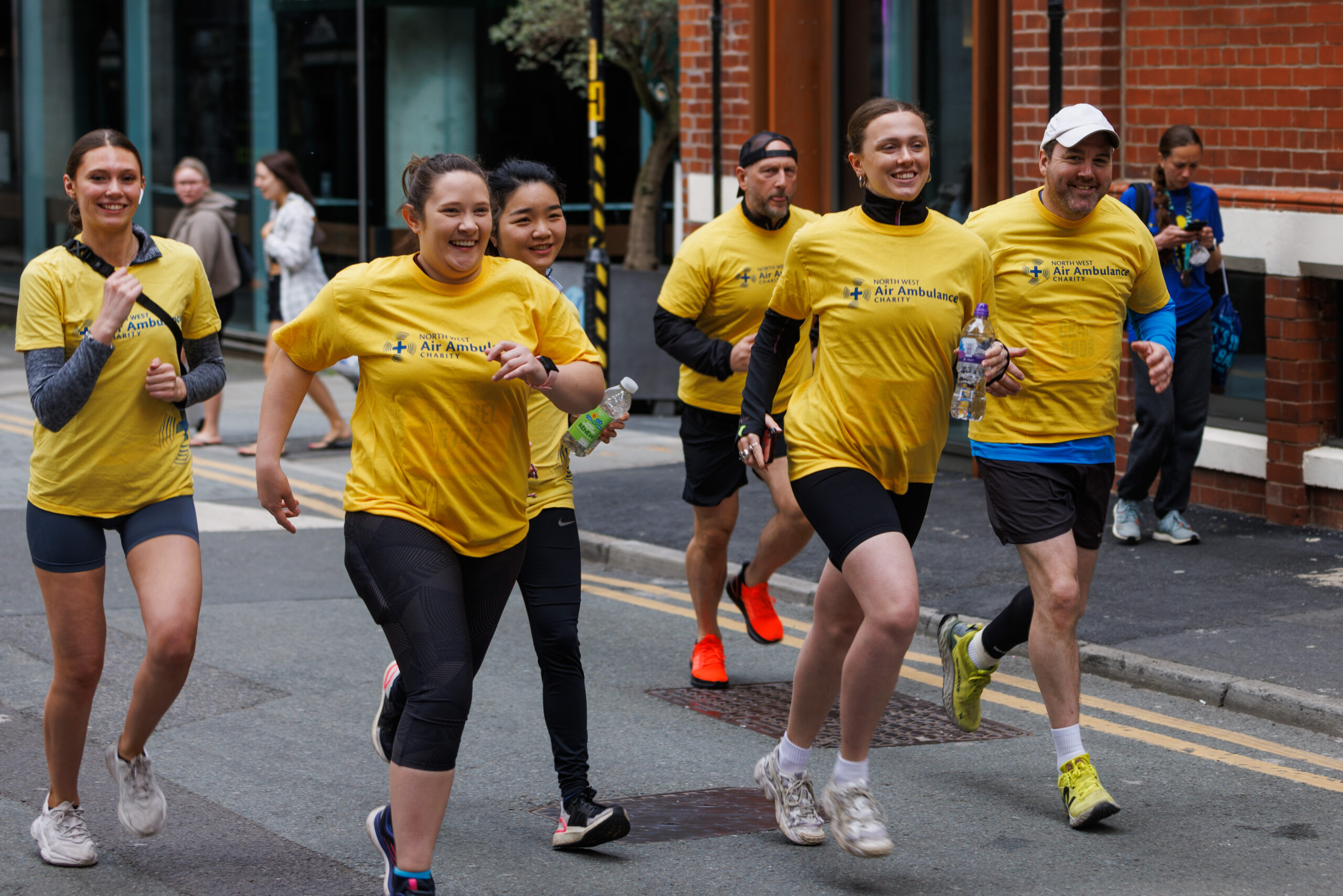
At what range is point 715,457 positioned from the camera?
6895 millimetres

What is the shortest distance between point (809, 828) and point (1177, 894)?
1.01 meters

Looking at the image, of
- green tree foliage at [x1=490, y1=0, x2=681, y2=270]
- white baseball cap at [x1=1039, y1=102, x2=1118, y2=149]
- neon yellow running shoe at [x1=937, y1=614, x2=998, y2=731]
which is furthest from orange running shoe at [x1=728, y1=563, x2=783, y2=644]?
green tree foliage at [x1=490, y1=0, x2=681, y2=270]

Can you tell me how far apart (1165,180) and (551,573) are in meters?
5.21

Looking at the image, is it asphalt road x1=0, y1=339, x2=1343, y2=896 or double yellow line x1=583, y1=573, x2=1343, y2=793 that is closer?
asphalt road x1=0, y1=339, x2=1343, y2=896

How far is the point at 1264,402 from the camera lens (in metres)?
9.98

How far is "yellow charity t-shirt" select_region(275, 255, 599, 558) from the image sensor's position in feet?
14.4

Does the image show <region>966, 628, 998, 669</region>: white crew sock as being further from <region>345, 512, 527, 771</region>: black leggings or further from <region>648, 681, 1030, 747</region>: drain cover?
<region>345, 512, 527, 771</region>: black leggings

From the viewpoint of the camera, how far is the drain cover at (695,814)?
17.0 ft

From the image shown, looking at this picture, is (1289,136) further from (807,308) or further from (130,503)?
(130,503)

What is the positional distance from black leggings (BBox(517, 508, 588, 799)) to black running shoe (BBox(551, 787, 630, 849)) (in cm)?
3

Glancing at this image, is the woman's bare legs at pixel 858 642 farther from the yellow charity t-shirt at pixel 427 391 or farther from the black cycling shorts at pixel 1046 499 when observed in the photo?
the yellow charity t-shirt at pixel 427 391

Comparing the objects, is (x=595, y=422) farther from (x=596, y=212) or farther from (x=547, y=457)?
(x=596, y=212)

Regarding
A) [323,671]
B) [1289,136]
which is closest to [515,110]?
[1289,136]

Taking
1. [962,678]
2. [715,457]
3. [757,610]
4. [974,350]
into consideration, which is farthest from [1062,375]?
[757,610]
